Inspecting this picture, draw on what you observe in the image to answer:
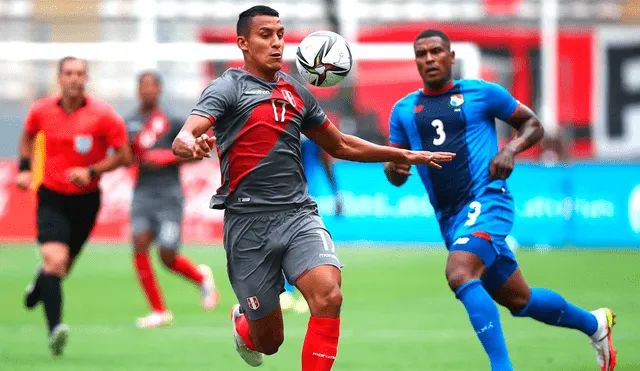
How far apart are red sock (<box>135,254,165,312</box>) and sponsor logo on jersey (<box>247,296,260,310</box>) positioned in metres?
5.25

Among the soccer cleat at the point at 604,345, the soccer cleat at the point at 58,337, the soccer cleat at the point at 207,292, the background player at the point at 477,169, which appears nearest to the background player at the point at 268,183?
the background player at the point at 477,169

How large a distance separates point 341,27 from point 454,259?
62.0 feet

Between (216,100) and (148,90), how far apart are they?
6.37m

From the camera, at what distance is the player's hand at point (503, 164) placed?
8.13 metres

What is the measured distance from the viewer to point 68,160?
10414 millimetres

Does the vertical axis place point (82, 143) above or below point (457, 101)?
below

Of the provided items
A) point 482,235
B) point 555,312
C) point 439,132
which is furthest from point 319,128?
point 555,312

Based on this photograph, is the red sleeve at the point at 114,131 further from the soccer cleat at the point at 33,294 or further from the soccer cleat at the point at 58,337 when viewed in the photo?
the soccer cleat at the point at 58,337

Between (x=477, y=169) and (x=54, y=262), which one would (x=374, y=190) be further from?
(x=477, y=169)

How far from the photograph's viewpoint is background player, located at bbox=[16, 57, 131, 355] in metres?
10.1

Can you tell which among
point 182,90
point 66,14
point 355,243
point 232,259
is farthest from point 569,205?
point 232,259

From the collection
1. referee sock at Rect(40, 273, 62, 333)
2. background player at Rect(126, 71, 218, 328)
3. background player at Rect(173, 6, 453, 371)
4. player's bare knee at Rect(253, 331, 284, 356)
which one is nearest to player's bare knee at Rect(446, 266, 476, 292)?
background player at Rect(173, 6, 453, 371)

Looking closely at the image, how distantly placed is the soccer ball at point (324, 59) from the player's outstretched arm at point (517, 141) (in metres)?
1.55

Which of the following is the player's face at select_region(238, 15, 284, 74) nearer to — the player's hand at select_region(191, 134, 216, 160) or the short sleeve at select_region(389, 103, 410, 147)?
the player's hand at select_region(191, 134, 216, 160)
